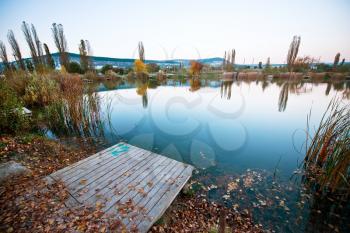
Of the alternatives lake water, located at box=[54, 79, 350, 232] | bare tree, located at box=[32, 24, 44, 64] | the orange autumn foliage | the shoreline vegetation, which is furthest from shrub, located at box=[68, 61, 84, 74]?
the orange autumn foliage

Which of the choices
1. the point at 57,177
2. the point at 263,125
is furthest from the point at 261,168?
the point at 57,177

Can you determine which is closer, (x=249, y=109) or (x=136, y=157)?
(x=136, y=157)

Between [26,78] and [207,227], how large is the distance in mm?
12813

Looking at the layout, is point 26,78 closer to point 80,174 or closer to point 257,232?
point 80,174

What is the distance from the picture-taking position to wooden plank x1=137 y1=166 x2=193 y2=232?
86.4 inches

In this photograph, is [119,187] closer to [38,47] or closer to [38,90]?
[38,90]

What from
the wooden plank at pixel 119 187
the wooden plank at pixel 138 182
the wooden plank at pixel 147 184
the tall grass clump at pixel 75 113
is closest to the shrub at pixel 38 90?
the tall grass clump at pixel 75 113

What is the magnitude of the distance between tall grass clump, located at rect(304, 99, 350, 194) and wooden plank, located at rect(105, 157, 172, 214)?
387cm

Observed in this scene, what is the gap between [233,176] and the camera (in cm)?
410

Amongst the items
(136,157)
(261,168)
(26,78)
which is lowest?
(261,168)

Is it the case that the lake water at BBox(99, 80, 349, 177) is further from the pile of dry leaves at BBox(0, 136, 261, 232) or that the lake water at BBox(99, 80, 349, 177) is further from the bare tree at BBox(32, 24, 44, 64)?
the bare tree at BBox(32, 24, 44, 64)

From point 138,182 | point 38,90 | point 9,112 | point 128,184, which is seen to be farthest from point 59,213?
point 38,90

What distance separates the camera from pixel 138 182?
3.14m

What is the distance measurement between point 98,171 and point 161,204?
1831 millimetres
